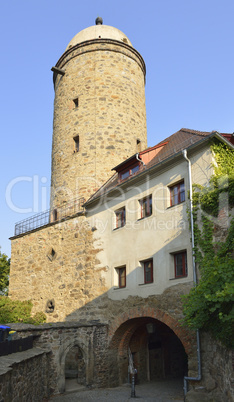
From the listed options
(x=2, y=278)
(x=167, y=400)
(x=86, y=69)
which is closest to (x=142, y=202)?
(x=167, y=400)

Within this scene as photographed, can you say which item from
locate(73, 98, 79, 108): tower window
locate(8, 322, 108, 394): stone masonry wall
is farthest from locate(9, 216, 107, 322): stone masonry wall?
locate(73, 98, 79, 108): tower window

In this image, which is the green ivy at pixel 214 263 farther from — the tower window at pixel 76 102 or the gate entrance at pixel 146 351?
the tower window at pixel 76 102

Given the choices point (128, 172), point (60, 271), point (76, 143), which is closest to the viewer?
point (128, 172)

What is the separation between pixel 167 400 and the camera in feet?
39.2

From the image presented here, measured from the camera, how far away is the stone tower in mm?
20047

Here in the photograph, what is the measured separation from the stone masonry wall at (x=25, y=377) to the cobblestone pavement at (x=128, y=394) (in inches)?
32.0

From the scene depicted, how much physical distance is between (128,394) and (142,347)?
269 cm

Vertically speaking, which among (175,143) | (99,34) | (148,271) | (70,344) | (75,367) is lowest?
(75,367)

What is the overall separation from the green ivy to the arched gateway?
114 inches

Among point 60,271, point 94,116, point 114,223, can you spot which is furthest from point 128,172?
point 94,116

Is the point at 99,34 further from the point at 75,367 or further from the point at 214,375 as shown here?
the point at 214,375

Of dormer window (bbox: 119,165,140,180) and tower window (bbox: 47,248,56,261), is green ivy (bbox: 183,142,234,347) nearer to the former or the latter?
dormer window (bbox: 119,165,140,180)

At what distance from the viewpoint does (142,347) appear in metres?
15.5

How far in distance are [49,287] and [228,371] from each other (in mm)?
11050
